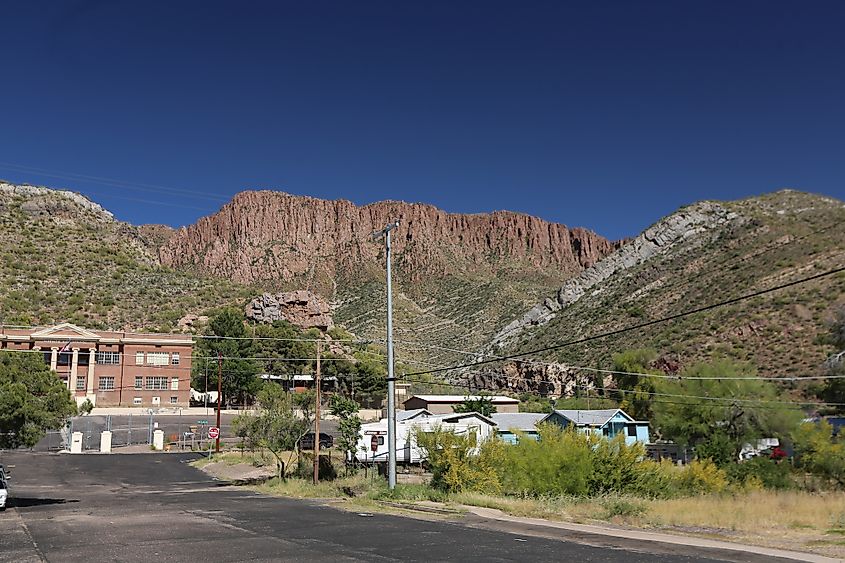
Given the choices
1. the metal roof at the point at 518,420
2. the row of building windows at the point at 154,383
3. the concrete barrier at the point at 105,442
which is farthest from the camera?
the row of building windows at the point at 154,383

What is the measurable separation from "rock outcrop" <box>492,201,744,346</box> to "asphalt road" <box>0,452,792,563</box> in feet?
285

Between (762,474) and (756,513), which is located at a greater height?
(762,474)

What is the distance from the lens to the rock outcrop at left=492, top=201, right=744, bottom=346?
11588cm

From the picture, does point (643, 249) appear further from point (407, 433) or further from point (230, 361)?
point (407, 433)

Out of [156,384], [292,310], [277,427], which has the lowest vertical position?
[277,427]

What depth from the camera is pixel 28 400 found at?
1089 inches

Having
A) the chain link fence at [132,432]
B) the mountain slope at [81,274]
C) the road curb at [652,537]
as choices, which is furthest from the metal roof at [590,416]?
the mountain slope at [81,274]

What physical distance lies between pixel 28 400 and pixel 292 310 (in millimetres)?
85412

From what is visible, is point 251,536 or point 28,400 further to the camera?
point 28,400

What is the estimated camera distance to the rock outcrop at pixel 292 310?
10719 centimetres

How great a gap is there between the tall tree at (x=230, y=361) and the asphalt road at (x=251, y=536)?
51.6 meters

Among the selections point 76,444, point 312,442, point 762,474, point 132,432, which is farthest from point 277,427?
point 132,432

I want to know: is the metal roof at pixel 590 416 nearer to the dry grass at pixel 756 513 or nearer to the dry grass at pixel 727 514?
the dry grass at pixel 727 514

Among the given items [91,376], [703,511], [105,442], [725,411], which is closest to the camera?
[703,511]
